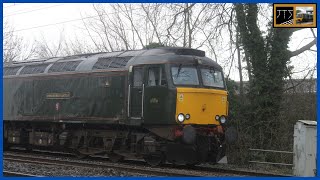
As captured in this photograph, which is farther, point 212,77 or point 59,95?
point 59,95

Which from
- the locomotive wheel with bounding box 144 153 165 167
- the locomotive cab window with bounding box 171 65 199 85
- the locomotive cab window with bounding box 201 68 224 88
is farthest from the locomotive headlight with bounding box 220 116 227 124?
the locomotive wheel with bounding box 144 153 165 167

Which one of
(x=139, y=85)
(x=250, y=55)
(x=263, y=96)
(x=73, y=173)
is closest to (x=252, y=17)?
(x=250, y=55)

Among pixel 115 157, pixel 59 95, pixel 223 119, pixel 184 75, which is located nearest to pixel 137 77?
pixel 184 75

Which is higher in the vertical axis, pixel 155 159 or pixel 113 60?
pixel 113 60

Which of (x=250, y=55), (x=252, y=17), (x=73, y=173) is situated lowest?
(x=73, y=173)

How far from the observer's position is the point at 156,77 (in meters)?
14.6

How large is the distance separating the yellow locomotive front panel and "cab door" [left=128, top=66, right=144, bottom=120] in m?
1.33

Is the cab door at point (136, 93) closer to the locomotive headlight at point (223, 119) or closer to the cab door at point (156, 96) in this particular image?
the cab door at point (156, 96)

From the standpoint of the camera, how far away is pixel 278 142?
17875 millimetres

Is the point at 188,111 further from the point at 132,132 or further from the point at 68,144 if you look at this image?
the point at 68,144

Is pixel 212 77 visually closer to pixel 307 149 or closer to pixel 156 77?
pixel 156 77

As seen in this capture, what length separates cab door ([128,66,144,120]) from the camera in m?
14.8

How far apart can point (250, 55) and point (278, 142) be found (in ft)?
12.5

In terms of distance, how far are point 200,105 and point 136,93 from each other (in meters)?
1.99
